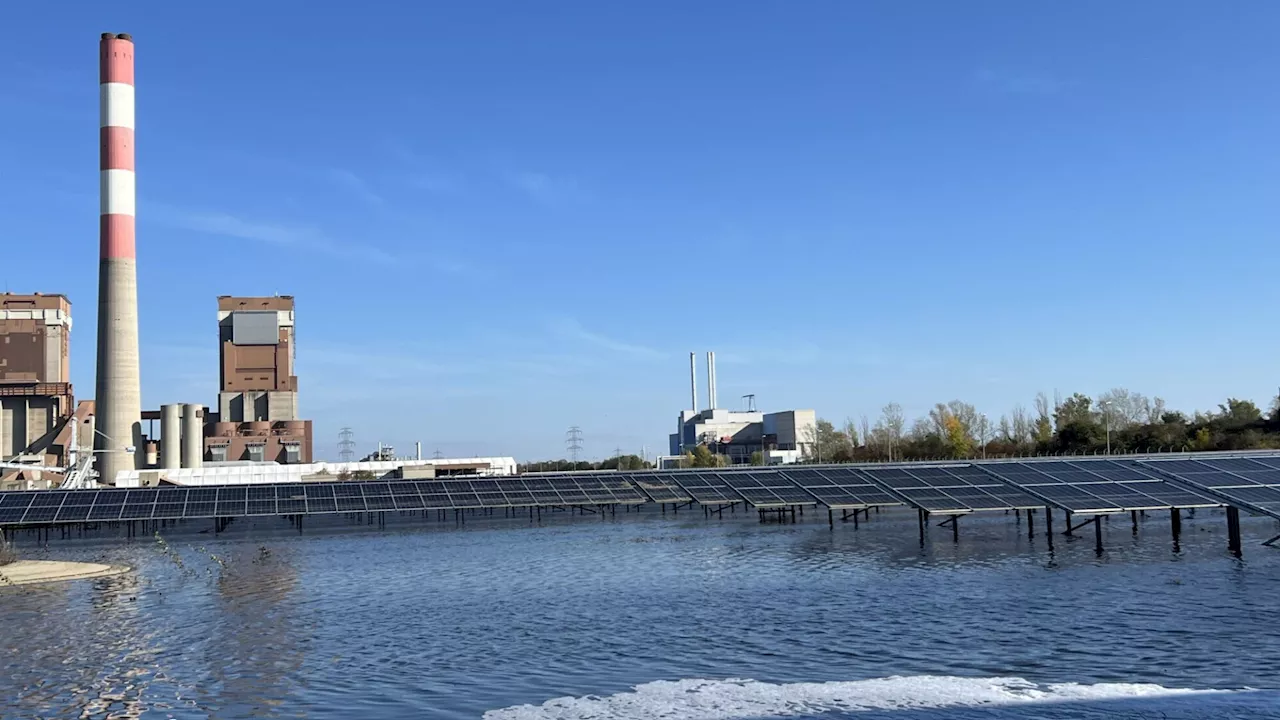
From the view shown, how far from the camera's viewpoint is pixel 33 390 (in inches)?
4264

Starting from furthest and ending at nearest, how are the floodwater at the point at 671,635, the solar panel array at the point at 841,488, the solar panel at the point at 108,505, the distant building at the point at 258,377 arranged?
the distant building at the point at 258,377 → the solar panel at the point at 108,505 → the solar panel array at the point at 841,488 → the floodwater at the point at 671,635

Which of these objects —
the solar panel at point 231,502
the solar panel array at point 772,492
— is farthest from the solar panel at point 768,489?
the solar panel at point 231,502

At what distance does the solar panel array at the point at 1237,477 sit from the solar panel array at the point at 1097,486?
2.95ft

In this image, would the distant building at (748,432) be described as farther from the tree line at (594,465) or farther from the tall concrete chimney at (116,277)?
the tall concrete chimney at (116,277)

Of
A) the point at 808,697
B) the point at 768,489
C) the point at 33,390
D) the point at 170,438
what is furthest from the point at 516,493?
the point at 33,390

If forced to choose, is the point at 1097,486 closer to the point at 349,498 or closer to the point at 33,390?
the point at 349,498

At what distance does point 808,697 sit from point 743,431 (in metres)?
163

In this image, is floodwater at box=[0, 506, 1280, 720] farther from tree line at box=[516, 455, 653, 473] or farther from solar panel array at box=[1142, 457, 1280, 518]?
tree line at box=[516, 455, 653, 473]

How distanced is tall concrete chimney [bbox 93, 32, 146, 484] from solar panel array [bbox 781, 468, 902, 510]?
5628cm

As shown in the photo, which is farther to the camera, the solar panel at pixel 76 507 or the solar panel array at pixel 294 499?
the solar panel array at pixel 294 499

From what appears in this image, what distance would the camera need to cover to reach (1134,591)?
94.5ft

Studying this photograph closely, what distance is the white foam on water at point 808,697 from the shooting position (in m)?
16.7

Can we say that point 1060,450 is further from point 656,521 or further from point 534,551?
point 534,551

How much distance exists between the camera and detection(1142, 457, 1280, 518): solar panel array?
40.6 m
